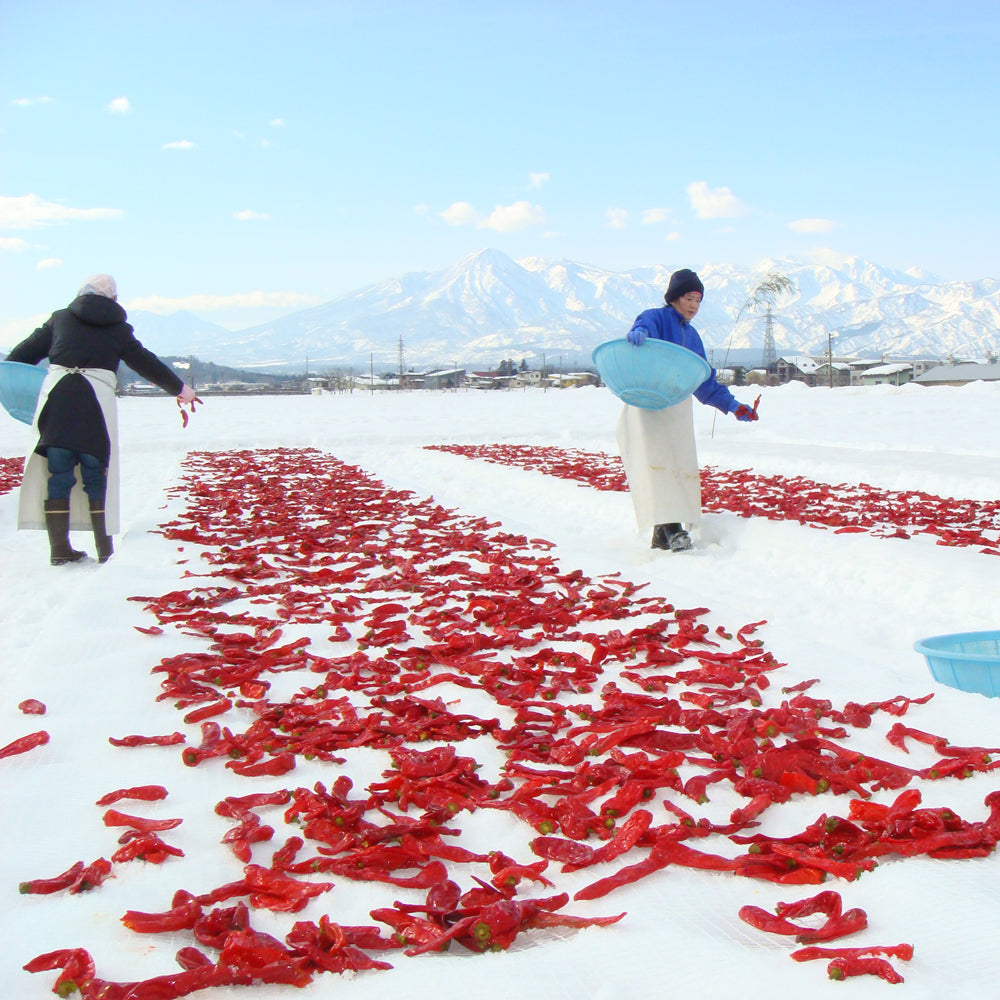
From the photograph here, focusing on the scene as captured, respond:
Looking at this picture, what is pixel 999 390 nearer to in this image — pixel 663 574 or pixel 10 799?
pixel 663 574

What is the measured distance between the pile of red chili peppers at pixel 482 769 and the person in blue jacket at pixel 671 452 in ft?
4.94

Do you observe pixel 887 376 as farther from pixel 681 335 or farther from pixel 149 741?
pixel 149 741

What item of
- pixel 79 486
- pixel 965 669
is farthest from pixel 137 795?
pixel 79 486

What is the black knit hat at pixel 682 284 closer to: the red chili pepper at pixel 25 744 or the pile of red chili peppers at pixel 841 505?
the pile of red chili peppers at pixel 841 505

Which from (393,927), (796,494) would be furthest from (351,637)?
(796,494)

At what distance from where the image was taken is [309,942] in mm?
1929

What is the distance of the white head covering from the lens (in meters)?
6.20

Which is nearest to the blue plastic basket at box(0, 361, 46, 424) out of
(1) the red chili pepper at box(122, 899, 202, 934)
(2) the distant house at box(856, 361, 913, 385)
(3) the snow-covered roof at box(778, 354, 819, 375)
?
(1) the red chili pepper at box(122, 899, 202, 934)

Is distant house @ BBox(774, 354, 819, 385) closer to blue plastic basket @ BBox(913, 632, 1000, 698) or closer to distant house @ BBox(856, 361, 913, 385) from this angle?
distant house @ BBox(856, 361, 913, 385)

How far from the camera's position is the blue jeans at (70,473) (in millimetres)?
6152

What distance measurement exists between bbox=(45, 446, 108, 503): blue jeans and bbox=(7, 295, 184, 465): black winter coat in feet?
0.23

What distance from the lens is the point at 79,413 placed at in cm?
607

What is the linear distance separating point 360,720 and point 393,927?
51.2 inches

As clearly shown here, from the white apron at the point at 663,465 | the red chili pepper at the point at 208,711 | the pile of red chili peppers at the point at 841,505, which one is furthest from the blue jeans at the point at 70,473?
the pile of red chili peppers at the point at 841,505
